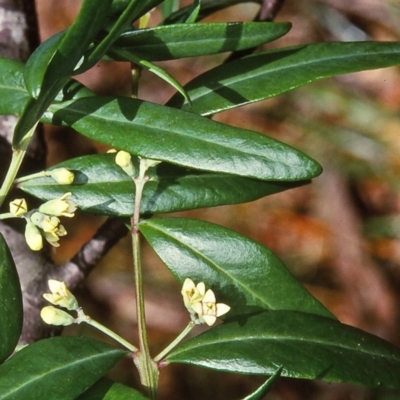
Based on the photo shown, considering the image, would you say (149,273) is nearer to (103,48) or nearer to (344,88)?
(344,88)

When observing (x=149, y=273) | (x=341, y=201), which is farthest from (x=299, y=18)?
(x=149, y=273)

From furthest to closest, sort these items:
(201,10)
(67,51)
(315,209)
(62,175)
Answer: (315,209) < (201,10) < (62,175) < (67,51)

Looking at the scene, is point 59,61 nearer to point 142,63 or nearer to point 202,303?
point 142,63

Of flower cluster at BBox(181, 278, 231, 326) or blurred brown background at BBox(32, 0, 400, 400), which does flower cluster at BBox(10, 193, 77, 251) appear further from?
blurred brown background at BBox(32, 0, 400, 400)

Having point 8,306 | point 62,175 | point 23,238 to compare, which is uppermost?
point 62,175

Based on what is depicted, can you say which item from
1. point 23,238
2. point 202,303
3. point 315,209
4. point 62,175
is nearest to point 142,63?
point 62,175
